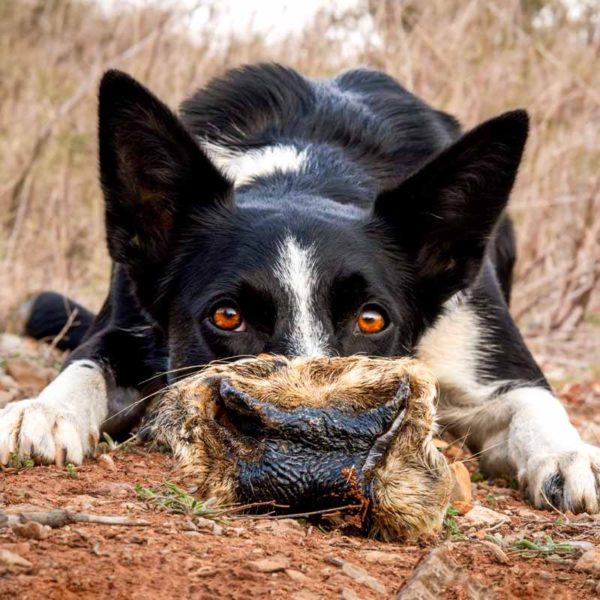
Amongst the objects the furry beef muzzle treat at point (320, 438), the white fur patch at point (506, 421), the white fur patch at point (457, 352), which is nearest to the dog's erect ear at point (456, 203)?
the white fur patch at point (506, 421)

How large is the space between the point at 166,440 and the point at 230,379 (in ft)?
1.10

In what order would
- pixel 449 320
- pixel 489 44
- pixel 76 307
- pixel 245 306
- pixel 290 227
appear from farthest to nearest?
pixel 489 44 < pixel 76 307 < pixel 449 320 < pixel 290 227 < pixel 245 306

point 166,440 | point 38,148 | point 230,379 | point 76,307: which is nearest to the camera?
point 230,379

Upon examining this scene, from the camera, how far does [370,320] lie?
9.64ft

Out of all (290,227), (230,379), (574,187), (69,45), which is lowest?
(230,379)

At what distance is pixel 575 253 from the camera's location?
7078mm

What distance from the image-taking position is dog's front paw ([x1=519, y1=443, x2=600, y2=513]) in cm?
298

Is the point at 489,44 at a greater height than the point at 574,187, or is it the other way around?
the point at 489,44

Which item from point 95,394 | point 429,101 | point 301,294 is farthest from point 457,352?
point 429,101

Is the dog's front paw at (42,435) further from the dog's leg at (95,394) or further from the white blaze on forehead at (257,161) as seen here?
the white blaze on forehead at (257,161)

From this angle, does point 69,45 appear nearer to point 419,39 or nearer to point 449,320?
point 419,39

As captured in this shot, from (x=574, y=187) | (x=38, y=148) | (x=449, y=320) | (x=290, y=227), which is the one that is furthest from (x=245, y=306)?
(x=574, y=187)

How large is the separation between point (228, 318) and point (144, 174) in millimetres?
688

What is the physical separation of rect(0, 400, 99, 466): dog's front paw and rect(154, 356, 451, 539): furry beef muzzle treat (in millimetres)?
714
